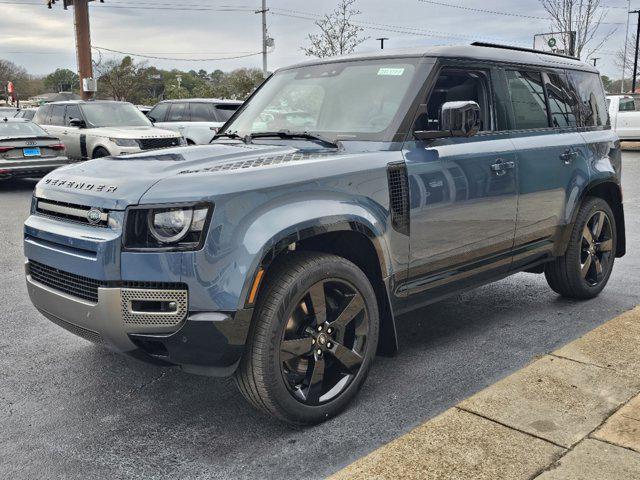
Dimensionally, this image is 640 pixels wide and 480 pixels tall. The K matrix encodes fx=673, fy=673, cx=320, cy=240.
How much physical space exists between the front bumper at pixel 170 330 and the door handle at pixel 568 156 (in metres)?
3.03

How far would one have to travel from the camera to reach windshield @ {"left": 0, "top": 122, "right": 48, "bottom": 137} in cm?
1351

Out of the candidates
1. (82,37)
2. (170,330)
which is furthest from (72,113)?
(82,37)

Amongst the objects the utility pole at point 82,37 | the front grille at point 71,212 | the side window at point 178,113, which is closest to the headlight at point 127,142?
the side window at point 178,113

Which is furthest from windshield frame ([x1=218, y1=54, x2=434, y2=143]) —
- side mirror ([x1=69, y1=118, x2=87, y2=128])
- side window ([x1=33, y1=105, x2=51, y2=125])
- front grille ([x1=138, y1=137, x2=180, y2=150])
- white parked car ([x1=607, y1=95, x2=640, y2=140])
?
white parked car ([x1=607, y1=95, x2=640, y2=140])

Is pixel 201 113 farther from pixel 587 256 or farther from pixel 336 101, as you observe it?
pixel 336 101

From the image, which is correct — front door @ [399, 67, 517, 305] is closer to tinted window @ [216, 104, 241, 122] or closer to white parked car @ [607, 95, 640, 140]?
tinted window @ [216, 104, 241, 122]

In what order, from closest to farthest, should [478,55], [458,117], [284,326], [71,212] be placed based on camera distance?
[284,326]
[71,212]
[458,117]
[478,55]

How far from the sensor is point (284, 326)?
124 inches

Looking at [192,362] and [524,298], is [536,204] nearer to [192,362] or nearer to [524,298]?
[524,298]

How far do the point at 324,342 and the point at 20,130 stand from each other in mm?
12369

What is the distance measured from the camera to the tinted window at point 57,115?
15469mm

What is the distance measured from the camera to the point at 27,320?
514 cm

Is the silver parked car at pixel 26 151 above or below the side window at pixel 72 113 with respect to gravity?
below

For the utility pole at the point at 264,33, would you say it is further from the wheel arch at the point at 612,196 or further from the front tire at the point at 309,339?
the front tire at the point at 309,339
